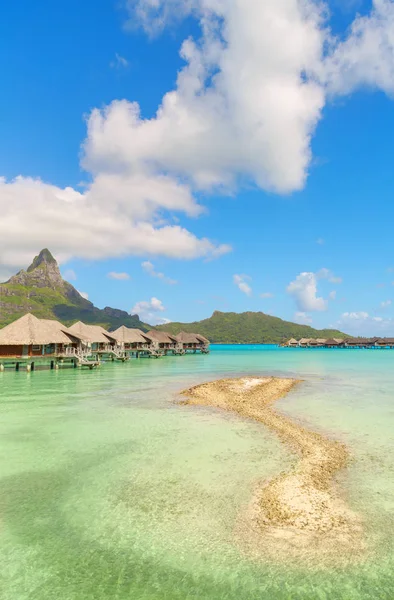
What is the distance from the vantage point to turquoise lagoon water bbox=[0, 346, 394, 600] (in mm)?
5457

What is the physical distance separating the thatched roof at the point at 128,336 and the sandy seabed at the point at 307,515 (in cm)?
5424

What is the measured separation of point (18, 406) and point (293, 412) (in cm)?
1486

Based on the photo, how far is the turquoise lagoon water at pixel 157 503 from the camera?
5.46m

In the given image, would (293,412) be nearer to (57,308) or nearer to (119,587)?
(119,587)

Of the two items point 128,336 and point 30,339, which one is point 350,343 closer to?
point 128,336

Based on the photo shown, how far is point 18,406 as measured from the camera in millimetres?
19891

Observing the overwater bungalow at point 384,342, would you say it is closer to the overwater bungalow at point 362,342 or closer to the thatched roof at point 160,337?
the overwater bungalow at point 362,342

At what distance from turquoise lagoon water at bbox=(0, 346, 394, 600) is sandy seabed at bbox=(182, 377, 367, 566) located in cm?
28

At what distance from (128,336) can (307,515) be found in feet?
202

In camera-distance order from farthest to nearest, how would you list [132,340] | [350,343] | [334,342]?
[350,343] → [334,342] → [132,340]

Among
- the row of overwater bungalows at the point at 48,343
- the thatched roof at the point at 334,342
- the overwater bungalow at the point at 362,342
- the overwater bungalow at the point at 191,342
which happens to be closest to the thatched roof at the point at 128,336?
the row of overwater bungalows at the point at 48,343

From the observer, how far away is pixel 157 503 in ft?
26.7

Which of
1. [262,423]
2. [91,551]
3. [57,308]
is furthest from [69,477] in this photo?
[57,308]

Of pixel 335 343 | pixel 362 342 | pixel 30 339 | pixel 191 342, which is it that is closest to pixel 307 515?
pixel 30 339
